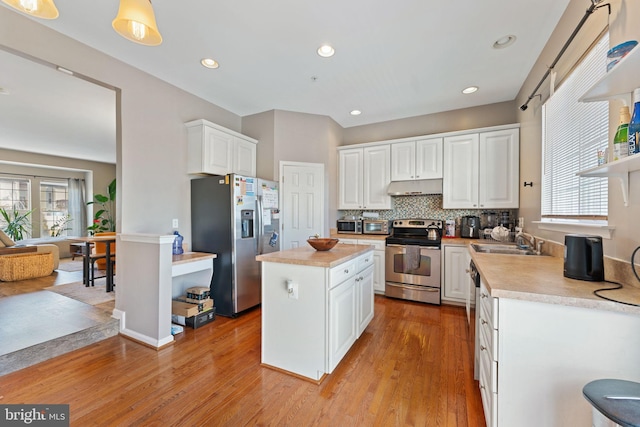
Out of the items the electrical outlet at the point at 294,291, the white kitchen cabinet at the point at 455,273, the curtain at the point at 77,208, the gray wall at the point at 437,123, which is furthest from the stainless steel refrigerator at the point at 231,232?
the curtain at the point at 77,208

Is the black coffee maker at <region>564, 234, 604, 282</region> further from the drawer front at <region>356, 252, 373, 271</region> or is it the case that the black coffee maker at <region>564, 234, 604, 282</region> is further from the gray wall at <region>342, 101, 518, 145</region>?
the gray wall at <region>342, 101, 518, 145</region>

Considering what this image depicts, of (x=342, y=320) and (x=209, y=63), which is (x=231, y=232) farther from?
(x=209, y=63)

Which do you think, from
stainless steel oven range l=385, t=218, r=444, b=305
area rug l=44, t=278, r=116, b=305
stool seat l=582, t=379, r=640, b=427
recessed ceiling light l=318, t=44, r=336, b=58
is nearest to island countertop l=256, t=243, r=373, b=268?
stool seat l=582, t=379, r=640, b=427

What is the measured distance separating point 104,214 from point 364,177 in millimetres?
7655

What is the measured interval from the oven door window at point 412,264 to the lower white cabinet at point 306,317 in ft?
5.43

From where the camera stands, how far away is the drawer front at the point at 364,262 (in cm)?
239

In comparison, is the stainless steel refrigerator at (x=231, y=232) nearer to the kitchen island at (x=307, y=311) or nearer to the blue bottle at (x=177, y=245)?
the blue bottle at (x=177, y=245)

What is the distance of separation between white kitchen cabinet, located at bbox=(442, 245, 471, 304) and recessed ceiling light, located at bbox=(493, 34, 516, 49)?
7.23 ft

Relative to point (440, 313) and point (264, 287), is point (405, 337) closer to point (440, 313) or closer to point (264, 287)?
point (440, 313)

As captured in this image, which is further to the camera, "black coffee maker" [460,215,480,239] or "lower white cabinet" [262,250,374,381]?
"black coffee maker" [460,215,480,239]

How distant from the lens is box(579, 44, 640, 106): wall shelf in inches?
36.5

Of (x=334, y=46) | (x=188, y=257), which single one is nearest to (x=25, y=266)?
(x=188, y=257)

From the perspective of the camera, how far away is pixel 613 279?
1358 millimetres

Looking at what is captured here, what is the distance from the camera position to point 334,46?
7.98 feet
